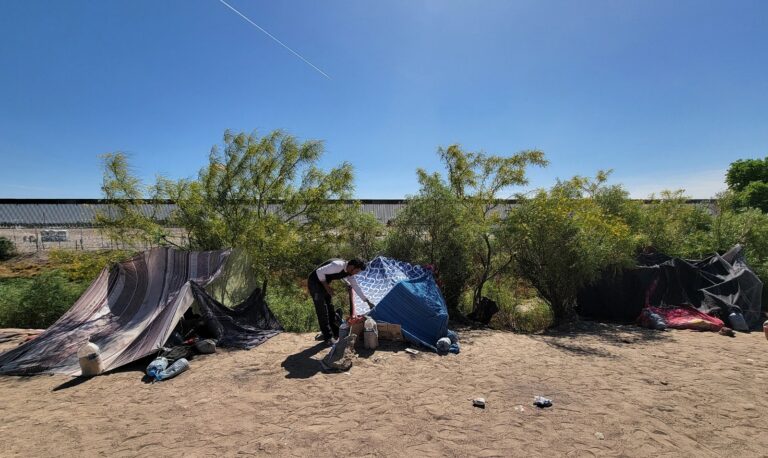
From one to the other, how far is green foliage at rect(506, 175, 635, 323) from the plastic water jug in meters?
7.64

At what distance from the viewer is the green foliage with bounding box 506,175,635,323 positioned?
825cm

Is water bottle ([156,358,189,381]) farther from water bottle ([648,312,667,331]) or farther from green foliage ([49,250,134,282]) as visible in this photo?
water bottle ([648,312,667,331])

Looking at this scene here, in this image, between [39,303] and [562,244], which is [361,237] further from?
[39,303]

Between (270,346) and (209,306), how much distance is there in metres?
1.19

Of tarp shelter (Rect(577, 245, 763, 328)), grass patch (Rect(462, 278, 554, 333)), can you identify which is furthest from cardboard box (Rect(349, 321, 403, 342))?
tarp shelter (Rect(577, 245, 763, 328))

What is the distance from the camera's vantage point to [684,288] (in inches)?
345

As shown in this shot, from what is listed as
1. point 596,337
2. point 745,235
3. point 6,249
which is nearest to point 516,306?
point 596,337

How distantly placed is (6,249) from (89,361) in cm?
1920

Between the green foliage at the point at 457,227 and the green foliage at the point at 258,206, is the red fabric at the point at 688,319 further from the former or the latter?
the green foliage at the point at 258,206

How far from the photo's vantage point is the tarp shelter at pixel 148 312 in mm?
5605

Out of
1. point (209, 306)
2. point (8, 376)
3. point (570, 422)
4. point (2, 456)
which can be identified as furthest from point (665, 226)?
point (8, 376)

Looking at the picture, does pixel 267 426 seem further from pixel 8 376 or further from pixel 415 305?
pixel 8 376

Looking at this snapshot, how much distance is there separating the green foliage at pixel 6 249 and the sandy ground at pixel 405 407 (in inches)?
722

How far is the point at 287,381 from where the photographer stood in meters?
4.79
